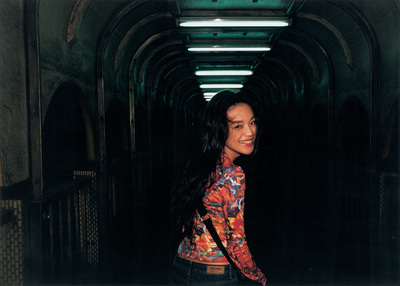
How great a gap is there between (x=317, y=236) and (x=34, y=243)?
4282 mm

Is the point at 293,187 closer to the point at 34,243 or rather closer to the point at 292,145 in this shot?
the point at 292,145

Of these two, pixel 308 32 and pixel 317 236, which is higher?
pixel 308 32

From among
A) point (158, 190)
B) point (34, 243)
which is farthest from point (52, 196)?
point (158, 190)

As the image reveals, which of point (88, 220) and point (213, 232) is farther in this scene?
point (88, 220)

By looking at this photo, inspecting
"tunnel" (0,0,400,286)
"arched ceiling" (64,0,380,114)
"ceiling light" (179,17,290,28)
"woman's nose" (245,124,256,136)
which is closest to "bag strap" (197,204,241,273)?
"tunnel" (0,0,400,286)

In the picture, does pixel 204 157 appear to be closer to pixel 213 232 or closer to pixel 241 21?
pixel 213 232

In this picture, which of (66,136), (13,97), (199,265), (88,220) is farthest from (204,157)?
(88,220)

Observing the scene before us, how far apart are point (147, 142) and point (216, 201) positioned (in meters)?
6.53

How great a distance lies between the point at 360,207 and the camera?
556 centimetres

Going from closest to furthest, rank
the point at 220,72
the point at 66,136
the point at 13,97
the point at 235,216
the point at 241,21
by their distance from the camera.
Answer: the point at 235,216
the point at 13,97
the point at 66,136
the point at 241,21
the point at 220,72

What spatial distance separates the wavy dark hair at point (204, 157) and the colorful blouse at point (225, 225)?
0.19 feet

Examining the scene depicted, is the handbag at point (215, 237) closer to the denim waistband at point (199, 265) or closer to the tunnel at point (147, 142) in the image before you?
the denim waistband at point (199, 265)

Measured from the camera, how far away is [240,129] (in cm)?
218

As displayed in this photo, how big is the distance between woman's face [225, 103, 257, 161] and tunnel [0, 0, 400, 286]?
192mm
